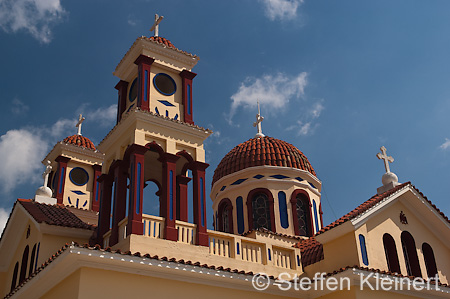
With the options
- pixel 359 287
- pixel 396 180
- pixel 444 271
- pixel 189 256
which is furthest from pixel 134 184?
pixel 444 271

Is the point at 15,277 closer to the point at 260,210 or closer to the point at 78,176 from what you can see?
the point at 78,176

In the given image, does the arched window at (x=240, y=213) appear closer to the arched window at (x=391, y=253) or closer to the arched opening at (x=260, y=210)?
the arched opening at (x=260, y=210)

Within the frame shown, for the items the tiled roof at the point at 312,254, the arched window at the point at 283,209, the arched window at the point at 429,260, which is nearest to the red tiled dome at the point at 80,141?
the arched window at the point at 283,209

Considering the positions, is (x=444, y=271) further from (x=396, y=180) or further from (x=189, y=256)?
(x=189, y=256)

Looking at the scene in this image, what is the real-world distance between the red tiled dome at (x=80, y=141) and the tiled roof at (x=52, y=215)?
14.3 feet

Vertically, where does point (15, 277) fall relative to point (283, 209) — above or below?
below

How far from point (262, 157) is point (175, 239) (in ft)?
28.1

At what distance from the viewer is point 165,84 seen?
1464cm

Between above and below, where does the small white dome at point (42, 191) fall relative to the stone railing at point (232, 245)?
above

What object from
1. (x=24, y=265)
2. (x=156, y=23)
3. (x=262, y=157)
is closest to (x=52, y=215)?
(x=24, y=265)

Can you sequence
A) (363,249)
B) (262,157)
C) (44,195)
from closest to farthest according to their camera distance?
(363,249) → (44,195) → (262,157)

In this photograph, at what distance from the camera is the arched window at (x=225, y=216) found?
1955 cm

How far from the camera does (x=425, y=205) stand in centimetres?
1399

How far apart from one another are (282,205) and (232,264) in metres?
7.09
